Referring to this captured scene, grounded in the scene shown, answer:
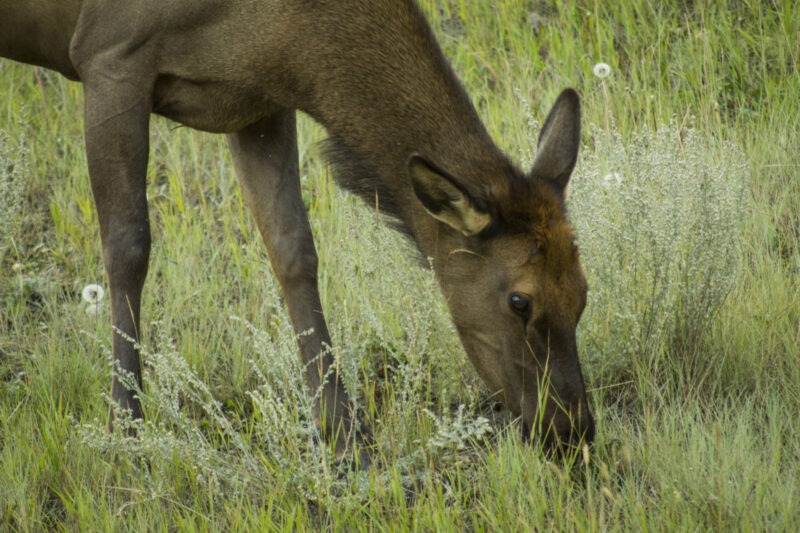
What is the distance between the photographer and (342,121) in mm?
4641

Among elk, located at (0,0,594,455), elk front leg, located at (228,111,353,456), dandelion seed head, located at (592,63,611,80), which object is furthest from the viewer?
dandelion seed head, located at (592,63,611,80)

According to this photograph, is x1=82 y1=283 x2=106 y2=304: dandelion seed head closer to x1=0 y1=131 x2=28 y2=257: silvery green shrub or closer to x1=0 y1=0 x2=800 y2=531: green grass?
x1=0 y1=0 x2=800 y2=531: green grass

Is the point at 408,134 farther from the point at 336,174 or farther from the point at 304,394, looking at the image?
the point at 304,394

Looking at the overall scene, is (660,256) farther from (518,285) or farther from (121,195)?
(121,195)

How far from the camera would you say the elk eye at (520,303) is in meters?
4.09

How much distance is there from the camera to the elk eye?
→ 4086mm

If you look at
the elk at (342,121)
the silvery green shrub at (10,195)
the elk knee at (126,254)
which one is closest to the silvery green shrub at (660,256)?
the elk at (342,121)

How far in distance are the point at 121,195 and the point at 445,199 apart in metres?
1.51

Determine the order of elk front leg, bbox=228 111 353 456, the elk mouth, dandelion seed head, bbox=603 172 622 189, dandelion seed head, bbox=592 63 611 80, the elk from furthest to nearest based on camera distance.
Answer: dandelion seed head, bbox=592 63 611 80 → elk front leg, bbox=228 111 353 456 → dandelion seed head, bbox=603 172 622 189 → the elk → the elk mouth

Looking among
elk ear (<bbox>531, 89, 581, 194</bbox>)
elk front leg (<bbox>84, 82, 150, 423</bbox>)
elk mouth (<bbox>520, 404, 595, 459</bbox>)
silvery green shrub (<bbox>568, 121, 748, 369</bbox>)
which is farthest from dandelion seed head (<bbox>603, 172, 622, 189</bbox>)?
elk front leg (<bbox>84, 82, 150, 423</bbox>)

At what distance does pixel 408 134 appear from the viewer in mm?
4500

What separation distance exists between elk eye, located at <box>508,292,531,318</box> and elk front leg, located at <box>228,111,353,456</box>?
1303mm

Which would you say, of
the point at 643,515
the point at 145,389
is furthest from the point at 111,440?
the point at 643,515

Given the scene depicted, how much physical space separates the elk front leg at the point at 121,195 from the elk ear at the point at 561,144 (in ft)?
5.67
